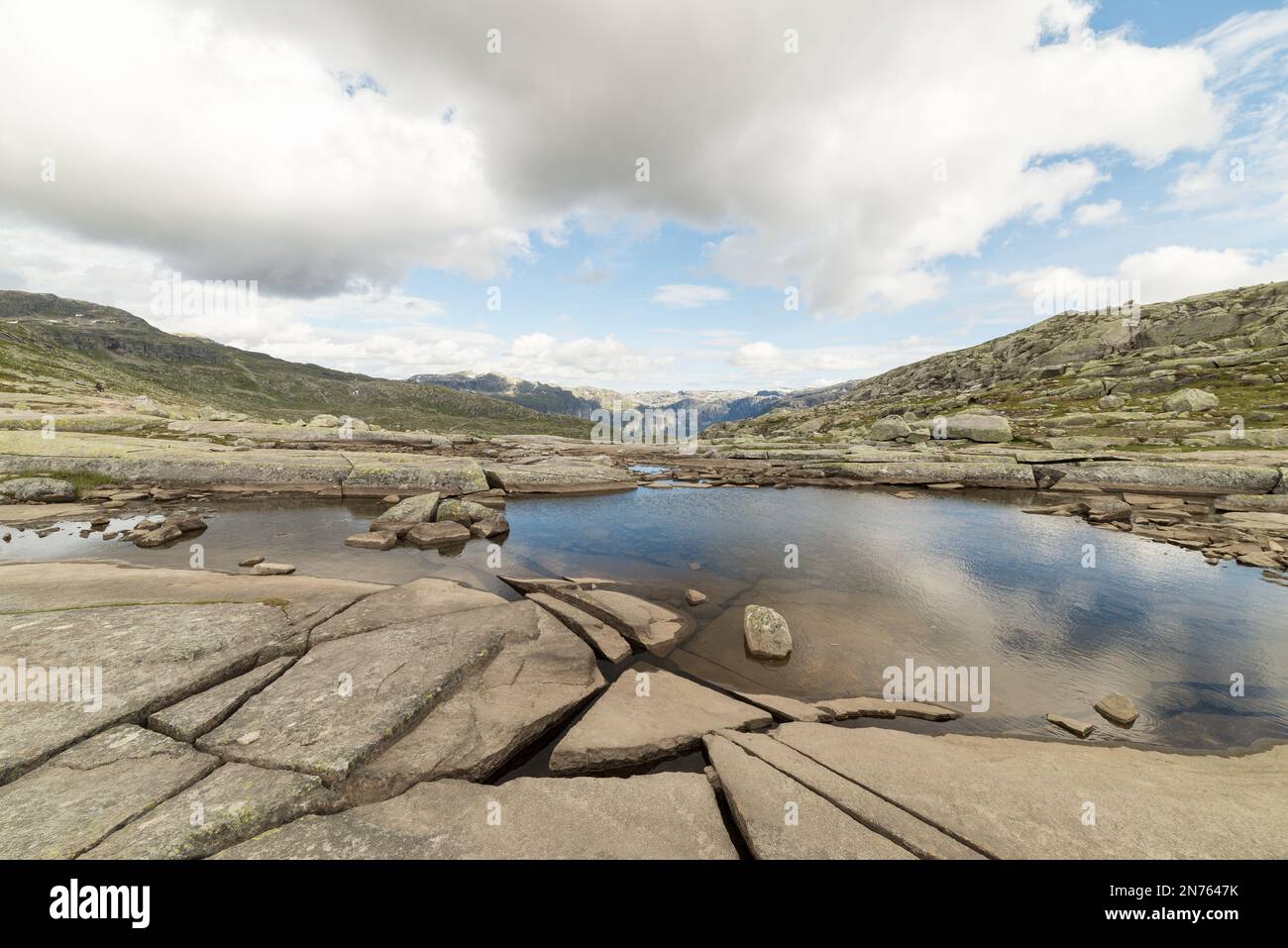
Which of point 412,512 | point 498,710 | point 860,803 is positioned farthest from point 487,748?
point 412,512

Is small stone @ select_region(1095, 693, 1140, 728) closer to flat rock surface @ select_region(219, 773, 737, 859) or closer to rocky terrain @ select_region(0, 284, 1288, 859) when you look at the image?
rocky terrain @ select_region(0, 284, 1288, 859)

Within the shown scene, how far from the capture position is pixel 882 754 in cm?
798

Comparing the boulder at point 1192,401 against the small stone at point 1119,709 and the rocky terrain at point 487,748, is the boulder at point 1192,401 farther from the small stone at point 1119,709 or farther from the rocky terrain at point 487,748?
the small stone at point 1119,709

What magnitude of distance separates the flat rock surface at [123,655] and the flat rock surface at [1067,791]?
11531mm

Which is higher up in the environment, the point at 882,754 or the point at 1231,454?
the point at 1231,454

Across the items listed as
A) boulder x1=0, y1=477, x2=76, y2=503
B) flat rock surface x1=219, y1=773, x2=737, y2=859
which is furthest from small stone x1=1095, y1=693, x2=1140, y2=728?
boulder x1=0, y1=477, x2=76, y2=503

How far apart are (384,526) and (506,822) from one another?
2053 cm

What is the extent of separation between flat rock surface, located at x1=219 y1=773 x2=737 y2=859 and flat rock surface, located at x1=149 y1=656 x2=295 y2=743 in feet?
11.0

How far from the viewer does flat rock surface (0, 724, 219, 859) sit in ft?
16.8

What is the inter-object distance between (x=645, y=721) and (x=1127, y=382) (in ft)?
409

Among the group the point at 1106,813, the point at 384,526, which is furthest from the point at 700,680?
the point at 384,526

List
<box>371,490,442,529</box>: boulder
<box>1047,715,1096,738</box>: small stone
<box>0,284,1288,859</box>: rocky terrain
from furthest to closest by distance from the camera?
1. <box>371,490,442,529</box>: boulder
2. <box>1047,715,1096,738</box>: small stone
3. <box>0,284,1288,859</box>: rocky terrain

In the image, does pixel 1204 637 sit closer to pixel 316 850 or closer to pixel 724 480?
pixel 316 850
